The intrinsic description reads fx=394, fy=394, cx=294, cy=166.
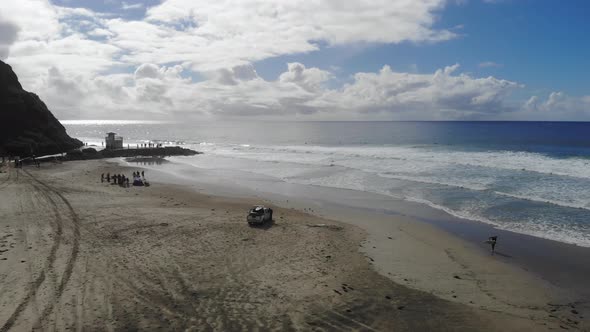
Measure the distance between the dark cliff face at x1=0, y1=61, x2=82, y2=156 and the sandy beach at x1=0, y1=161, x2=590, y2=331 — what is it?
34.3m

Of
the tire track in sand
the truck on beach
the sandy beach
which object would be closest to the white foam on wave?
the sandy beach

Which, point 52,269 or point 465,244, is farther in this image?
point 465,244

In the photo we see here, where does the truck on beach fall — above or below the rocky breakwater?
below

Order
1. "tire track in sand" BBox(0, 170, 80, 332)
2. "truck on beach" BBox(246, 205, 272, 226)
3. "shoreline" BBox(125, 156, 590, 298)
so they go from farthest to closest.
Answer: "truck on beach" BBox(246, 205, 272, 226) → "shoreline" BBox(125, 156, 590, 298) → "tire track in sand" BBox(0, 170, 80, 332)

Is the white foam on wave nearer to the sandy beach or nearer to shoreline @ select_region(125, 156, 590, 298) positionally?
shoreline @ select_region(125, 156, 590, 298)

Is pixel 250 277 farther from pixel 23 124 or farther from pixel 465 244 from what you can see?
pixel 23 124

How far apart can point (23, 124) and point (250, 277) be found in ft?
186

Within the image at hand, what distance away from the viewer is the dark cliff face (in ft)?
176

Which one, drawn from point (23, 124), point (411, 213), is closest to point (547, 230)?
point (411, 213)

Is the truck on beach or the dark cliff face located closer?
the truck on beach

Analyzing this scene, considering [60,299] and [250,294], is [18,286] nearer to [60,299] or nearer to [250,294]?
[60,299]

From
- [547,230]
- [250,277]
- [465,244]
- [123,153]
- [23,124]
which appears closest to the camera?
[250,277]

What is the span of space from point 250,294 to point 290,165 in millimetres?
41722

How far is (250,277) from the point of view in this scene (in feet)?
50.3
